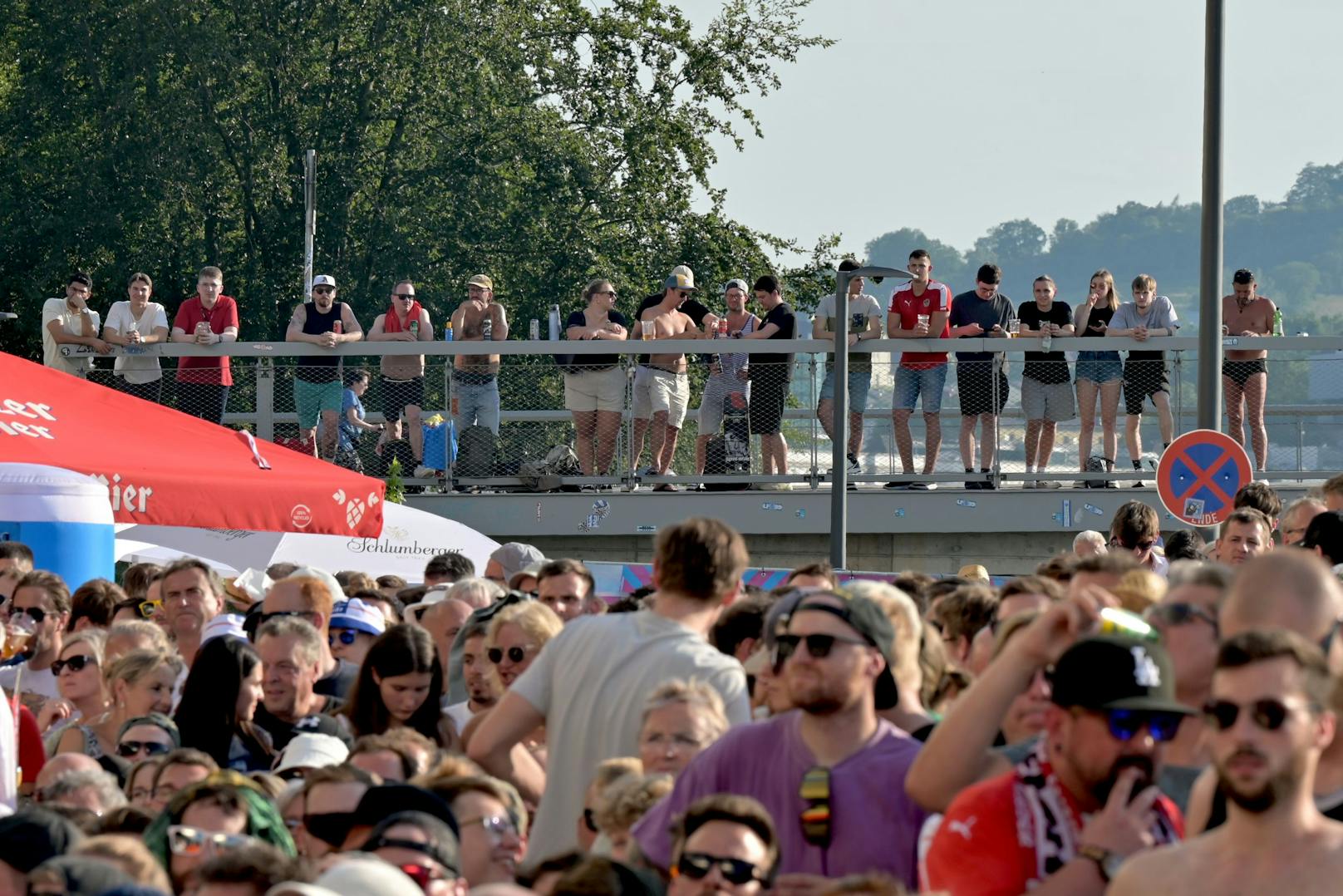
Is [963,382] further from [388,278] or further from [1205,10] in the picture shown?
[388,278]

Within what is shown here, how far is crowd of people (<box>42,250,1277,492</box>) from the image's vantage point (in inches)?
711

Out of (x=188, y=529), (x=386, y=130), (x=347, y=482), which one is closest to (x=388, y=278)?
(x=386, y=130)

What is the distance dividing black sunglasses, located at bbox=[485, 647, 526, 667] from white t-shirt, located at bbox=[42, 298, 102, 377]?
1207cm

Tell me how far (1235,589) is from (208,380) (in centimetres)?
1441

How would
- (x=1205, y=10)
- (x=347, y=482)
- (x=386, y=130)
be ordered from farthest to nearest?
(x=386, y=130), (x=1205, y=10), (x=347, y=482)

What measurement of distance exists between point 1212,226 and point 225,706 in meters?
8.37

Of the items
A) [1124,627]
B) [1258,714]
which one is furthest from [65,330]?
[1258,714]

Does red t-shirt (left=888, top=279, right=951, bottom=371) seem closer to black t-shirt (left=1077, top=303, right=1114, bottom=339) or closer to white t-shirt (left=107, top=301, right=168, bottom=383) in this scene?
black t-shirt (left=1077, top=303, right=1114, bottom=339)

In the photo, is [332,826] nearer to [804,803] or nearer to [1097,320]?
[804,803]

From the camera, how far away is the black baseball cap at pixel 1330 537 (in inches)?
342

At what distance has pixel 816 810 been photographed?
5.06m

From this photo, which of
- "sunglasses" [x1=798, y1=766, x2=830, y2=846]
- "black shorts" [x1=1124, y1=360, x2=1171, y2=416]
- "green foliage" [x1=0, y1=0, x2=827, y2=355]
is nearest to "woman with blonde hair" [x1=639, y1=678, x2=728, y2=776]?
"sunglasses" [x1=798, y1=766, x2=830, y2=846]

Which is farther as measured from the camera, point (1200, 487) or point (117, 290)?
point (117, 290)

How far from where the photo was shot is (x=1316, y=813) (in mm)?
3990
